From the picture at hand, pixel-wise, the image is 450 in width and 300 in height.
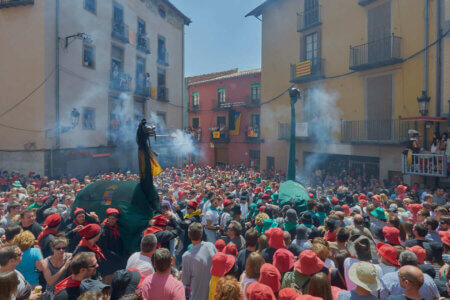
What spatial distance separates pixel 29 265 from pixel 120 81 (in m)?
17.1

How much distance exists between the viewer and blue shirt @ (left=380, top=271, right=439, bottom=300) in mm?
2979

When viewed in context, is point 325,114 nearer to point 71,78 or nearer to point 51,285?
point 71,78

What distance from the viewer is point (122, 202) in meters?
5.78

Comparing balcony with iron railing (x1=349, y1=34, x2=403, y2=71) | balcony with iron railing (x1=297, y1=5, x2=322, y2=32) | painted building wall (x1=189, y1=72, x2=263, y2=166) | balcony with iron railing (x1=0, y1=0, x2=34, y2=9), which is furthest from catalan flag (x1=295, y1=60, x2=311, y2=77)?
balcony with iron railing (x1=0, y1=0, x2=34, y2=9)

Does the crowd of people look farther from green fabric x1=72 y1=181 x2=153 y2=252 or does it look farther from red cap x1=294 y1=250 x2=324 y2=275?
green fabric x1=72 y1=181 x2=153 y2=252

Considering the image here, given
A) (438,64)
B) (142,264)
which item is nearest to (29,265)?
(142,264)

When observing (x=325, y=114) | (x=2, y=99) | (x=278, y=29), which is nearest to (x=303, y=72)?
(x=325, y=114)

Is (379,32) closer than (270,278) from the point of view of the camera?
No

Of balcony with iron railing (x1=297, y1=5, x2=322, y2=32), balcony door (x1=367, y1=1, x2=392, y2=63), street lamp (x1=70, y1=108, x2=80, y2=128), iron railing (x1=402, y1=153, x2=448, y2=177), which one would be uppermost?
balcony with iron railing (x1=297, y1=5, x2=322, y2=32)

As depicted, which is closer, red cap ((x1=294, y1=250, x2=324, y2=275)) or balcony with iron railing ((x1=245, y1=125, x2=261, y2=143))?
red cap ((x1=294, y1=250, x2=324, y2=275))

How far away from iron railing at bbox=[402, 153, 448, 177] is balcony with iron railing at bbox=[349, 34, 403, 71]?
15.4ft

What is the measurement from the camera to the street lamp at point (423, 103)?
11891 mm

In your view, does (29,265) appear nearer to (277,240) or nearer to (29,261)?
(29,261)

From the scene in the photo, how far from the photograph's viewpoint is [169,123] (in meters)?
24.0
